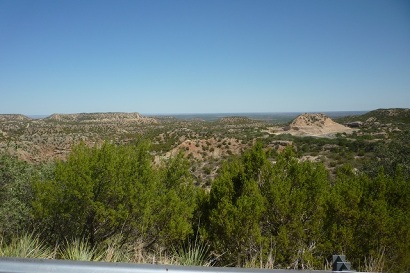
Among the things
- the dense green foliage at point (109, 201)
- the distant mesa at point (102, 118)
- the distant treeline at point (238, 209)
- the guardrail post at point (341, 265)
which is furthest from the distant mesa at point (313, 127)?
the distant mesa at point (102, 118)

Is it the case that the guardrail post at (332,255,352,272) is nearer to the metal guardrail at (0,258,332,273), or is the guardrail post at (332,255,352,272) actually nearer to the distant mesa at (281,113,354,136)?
the metal guardrail at (0,258,332,273)

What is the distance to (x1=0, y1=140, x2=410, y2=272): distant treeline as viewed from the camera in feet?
22.1

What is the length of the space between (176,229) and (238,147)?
40.2 metres

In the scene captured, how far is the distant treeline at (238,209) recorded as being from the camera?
6738mm

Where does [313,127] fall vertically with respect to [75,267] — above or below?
below

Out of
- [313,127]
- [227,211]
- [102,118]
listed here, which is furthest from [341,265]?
[102,118]

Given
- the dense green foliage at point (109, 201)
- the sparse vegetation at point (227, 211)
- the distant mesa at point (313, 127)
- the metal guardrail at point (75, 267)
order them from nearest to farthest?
the metal guardrail at point (75, 267) < the sparse vegetation at point (227, 211) < the dense green foliage at point (109, 201) < the distant mesa at point (313, 127)

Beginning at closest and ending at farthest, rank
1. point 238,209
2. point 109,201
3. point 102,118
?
point 238,209
point 109,201
point 102,118

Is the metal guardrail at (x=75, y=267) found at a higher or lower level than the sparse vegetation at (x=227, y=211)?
higher

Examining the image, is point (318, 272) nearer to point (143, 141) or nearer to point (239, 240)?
point (239, 240)

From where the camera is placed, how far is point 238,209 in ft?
22.9

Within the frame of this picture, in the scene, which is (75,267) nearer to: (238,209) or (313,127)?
(238,209)

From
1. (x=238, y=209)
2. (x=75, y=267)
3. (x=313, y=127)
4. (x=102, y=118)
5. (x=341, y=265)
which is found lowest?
(x=313, y=127)

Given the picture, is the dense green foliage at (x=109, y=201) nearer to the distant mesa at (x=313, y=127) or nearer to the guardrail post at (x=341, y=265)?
the guardrail post at (x=341, y=265)
